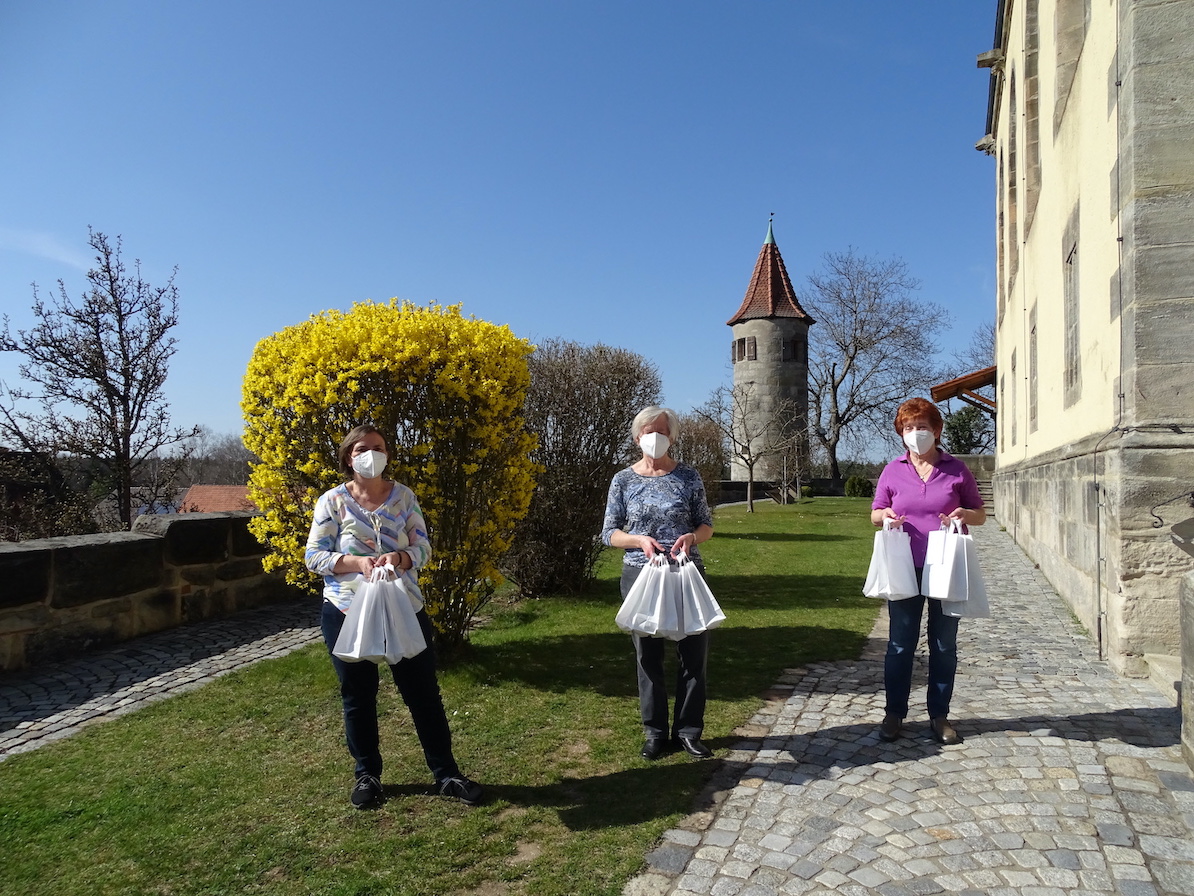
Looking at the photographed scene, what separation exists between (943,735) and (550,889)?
2461 millimetres

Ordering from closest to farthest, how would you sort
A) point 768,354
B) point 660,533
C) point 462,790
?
point 462,790 < point 660,533 < point 768,354

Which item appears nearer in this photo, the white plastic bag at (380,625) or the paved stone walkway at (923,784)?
the paved stone walkway at (923,784)

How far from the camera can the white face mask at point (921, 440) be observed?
4.36 metres

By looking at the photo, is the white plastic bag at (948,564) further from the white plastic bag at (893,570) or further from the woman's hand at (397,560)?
the woman's hand at (397,560)

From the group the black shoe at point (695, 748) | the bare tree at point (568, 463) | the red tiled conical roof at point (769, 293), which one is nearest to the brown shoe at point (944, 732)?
the black shoe at point (695, 748)

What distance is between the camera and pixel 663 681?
4.32 meters

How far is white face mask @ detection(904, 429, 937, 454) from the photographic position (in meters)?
4.36

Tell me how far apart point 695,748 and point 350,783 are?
1.74 meters

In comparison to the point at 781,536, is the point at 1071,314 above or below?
above

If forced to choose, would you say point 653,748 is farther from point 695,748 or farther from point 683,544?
point 683,544

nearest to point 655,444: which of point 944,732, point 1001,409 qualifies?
point 944,732

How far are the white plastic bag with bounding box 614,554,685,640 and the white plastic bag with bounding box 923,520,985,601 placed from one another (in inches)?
52.0

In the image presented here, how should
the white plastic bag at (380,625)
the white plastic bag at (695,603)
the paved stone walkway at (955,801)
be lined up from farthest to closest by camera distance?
1. the white plastic bag at (695,603)
2. the white plastic bag at (380,625)
3. the paved stone walkway at (955,801)

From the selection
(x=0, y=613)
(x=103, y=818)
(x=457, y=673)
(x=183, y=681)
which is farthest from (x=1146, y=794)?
(x=0, y=613)
